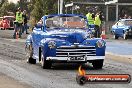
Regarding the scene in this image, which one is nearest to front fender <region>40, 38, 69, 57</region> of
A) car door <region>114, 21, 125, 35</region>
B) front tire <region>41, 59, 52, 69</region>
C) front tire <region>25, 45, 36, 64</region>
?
front tire <region>41, 59, 52, 69</region>

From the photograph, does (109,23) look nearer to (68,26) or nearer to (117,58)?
(117,58)

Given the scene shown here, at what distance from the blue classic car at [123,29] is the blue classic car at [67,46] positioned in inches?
797

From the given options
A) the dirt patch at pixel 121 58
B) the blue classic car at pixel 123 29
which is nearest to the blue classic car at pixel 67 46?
the dirt patch at pixel 121 58

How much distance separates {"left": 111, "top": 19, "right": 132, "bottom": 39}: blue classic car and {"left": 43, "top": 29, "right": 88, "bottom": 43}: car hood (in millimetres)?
20754

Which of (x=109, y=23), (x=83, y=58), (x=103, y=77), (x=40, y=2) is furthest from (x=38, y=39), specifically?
(x=40, y=2)

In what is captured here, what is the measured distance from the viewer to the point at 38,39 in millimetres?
13047

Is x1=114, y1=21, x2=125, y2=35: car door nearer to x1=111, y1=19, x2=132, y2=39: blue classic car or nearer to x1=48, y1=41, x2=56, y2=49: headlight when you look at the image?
x1=111, y1=19, x2=132, y2=39: blue classic car

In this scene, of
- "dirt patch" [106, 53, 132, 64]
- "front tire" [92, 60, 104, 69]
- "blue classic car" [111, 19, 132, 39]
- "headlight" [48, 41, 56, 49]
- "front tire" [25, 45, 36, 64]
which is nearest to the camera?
"headlight" [48, 41, 56, 49]

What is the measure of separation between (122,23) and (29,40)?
20.8 metres

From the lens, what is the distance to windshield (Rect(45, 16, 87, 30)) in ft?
44.1

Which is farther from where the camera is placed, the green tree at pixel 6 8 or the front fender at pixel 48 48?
the green tree at pixel 6 8

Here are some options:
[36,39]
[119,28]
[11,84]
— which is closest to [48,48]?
[36,39]

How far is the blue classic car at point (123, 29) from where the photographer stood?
33312mm

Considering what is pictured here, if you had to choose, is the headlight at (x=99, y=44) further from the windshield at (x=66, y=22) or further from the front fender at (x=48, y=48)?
the windshield at (x=66, y=22)
